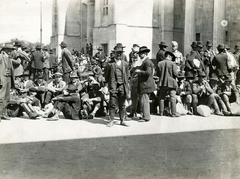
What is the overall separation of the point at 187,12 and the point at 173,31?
3.61 metres

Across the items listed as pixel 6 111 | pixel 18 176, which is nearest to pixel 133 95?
pixel 6 111

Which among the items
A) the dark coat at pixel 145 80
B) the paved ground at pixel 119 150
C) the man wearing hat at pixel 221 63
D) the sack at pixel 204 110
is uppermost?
the man wearing hat at pixel 221 63

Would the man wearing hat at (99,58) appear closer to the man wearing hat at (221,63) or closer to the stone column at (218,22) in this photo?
the man wearing hat at (221,63)

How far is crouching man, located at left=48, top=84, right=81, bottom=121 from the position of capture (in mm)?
9453

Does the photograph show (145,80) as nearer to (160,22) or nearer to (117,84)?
(117,84)

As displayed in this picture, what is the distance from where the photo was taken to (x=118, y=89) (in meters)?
8.54

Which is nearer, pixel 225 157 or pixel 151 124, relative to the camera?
pixel 225 157

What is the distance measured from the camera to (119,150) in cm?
635

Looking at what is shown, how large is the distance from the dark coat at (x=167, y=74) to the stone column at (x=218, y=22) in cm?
1195

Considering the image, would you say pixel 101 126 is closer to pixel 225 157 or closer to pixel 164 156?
pixel 164 156

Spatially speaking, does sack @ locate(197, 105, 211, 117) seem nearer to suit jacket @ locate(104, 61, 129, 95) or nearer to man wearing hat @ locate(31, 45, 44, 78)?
suit jacket @ locate(104, 61, 129, 95)

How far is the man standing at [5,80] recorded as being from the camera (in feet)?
29.5

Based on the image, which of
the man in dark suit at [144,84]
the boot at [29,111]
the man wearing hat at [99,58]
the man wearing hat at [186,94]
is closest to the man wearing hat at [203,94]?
the man wearing hat at [186,94]

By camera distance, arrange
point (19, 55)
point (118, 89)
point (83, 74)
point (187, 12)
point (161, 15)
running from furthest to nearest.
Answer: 1. point (161, 15)
2. point (187, 12)
3. point (19, 55)
4. point (83, 74)
5. point (118, 89)
